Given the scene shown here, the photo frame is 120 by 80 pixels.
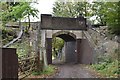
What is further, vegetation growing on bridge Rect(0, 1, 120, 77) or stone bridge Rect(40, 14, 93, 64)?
stone bridge Rect(40, 14, 93, 64)

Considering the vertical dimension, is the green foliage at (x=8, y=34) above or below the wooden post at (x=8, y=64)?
above

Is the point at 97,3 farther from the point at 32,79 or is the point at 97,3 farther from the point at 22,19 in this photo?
the point at 32,79

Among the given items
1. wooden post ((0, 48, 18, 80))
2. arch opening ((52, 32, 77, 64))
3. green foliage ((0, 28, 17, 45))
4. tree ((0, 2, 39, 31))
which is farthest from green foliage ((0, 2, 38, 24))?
arch opening ((52, 32, 77, 64))

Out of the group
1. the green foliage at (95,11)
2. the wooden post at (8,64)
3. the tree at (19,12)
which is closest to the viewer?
the wooden post at (8,64)

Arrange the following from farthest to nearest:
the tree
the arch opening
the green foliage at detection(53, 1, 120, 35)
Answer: the arch opening, the tree, the green foliage at detection(53, 1, 120, 35)

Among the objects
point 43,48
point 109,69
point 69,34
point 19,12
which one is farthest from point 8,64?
point 69,34

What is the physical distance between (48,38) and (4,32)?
1.89m

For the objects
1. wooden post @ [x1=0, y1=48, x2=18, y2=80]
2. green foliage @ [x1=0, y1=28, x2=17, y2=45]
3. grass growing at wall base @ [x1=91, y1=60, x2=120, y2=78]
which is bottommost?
grass growing at wall base @ [x1=91, y1=60, x2=120, y2=78]

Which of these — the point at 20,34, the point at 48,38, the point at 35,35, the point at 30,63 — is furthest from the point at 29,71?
the point at 48,38

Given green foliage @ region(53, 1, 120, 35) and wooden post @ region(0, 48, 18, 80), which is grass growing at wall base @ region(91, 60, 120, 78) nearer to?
green foliage @ region(53, 1, 120, 35)

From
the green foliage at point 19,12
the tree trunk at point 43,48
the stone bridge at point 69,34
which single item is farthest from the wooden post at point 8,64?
the tree trunk at point 43,48

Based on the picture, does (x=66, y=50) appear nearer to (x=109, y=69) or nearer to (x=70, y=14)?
(x=109, y=69)

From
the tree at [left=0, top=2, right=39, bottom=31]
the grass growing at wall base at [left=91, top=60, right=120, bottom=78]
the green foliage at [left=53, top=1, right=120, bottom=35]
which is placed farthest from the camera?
the grass growing at wall base at [left=91, top=60, right=120, bottom=78]

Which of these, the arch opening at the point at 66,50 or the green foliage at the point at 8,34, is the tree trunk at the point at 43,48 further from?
the green foliage at the point at 8,34
